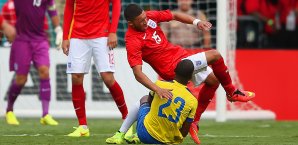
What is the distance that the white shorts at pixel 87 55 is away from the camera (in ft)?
41.8

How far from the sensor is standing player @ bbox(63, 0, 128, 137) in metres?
12.7

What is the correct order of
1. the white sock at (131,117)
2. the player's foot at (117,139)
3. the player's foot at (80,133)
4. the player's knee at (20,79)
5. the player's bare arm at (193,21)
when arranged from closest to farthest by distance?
the player's foot at (117,139)
the white sock at (131,117)
the player's bare arm at (193,21)
the player's foot at (80,133)
the player's knee at (20,79)

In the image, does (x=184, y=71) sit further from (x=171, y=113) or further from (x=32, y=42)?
(x=32, y=42)

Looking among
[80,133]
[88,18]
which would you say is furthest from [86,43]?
[80,133]

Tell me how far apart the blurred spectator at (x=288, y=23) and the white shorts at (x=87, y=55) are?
25.2 ft

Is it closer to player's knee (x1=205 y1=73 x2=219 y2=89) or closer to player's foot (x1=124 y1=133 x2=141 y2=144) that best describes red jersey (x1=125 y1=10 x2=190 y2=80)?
player's knee (x1=205 y1=73 x2=219 y2=89)

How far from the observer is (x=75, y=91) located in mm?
12828

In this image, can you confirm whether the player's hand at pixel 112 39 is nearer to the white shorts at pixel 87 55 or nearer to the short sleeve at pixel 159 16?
the white shorts at pixel 87 55

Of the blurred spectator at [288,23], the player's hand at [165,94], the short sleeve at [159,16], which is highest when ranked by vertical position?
the short sleeve at [159,16]

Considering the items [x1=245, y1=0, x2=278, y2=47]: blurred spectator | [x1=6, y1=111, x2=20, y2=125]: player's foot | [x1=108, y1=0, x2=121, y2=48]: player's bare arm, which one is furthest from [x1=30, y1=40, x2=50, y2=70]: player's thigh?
[x1=245, y1=0, x2=278, y2=47]: blurred spectator

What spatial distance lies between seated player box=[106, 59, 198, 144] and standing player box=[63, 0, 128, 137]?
160cm

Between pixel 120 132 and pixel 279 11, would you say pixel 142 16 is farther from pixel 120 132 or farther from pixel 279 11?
pixel 279 11

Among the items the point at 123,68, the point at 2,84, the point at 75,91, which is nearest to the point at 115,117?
the point at 123,68

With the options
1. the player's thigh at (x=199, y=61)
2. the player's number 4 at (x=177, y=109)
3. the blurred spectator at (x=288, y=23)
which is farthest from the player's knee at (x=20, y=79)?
the blurred spectator at (x=288, y=23)
